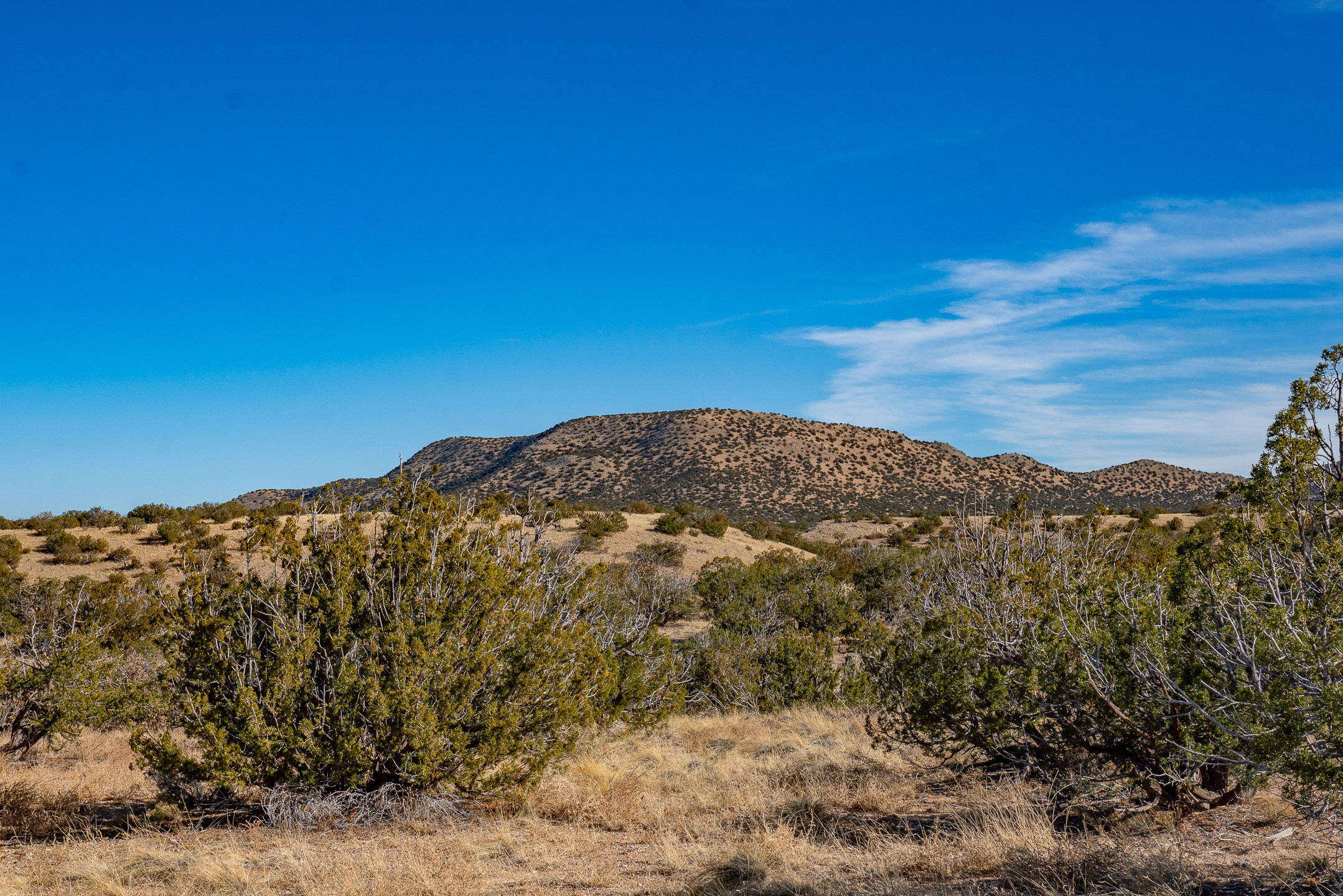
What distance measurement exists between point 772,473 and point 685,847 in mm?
62810

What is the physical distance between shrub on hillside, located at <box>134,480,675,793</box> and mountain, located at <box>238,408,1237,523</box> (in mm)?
51057

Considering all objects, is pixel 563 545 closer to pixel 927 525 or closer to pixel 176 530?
pixel 176 530

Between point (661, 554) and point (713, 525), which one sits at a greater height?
point (713, 525)

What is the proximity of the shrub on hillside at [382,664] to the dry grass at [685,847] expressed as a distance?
61 centimetres

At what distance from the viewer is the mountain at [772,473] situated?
64.7 meters

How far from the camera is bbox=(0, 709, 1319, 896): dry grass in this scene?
244 inches

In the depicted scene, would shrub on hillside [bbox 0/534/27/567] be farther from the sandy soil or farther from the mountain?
the mountain

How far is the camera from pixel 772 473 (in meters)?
69.8

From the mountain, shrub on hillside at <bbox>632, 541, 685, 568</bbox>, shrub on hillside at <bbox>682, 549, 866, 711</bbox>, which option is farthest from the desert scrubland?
the mountain

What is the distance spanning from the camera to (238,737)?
7.56m

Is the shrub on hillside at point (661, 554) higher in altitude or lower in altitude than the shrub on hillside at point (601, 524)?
lower

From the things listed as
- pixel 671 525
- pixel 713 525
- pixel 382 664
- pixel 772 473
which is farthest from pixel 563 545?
pixel 772 473

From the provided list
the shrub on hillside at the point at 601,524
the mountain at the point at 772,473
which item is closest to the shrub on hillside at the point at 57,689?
the shrub on hillside at the point at 601,524

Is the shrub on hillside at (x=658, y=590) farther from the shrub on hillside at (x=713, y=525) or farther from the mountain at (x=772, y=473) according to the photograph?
the mountain at (x=772, y=473)
